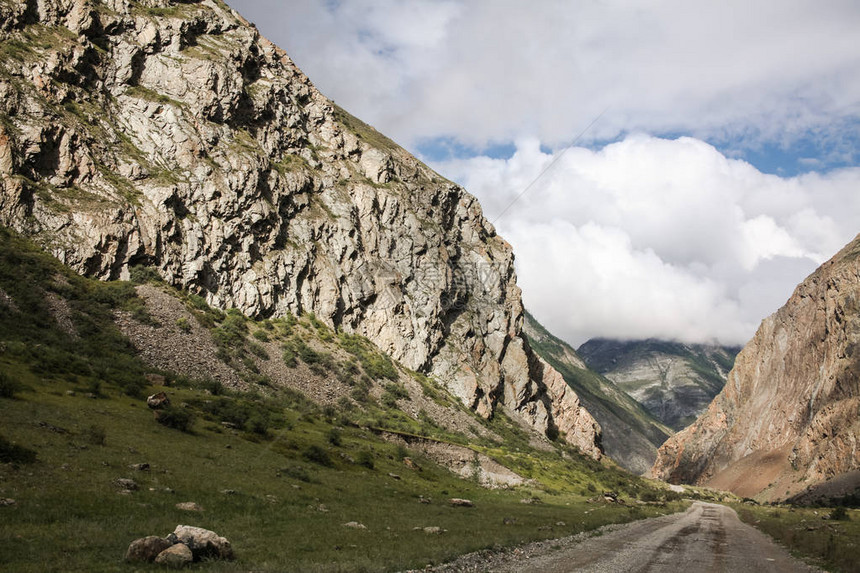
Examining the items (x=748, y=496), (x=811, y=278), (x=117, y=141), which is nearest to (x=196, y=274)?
(x=117, y=141)

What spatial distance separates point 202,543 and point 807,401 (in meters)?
197

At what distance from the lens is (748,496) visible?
15812 cm

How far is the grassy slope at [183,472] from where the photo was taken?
59.0ft

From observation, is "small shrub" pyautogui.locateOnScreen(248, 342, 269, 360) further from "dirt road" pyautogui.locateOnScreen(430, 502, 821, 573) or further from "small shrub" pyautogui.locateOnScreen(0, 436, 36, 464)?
"dirt road" pyautogui.locateOnScreen(430, 502, 821, 573)

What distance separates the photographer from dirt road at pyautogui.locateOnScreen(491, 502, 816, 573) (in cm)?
2219

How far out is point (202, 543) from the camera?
1605cm

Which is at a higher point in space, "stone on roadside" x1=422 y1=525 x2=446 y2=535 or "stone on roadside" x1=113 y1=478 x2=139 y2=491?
"stone on roadside" x1=113 y1=478 x2=139 y2=491

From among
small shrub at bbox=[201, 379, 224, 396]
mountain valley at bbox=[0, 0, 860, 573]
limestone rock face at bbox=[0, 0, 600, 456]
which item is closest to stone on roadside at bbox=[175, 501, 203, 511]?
mountain valley at bbox=[0, 0, 860, 573]

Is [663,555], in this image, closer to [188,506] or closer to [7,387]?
[188,506]

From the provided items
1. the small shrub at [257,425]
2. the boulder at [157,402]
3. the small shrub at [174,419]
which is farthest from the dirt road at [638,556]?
the boulder at [157,402]

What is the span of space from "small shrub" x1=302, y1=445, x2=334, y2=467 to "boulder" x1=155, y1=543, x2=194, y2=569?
30.6 m

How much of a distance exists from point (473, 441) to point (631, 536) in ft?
197

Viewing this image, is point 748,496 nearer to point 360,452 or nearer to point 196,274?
point 360,452

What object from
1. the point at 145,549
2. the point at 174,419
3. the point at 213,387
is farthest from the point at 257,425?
the point at 145,549
